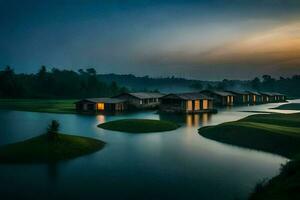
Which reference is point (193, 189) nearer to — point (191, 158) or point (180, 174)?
point (180, 174)

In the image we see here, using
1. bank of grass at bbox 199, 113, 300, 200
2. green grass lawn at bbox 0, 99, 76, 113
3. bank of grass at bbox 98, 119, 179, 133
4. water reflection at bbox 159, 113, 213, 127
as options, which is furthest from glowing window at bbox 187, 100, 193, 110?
bank of grass at bbox 199, 113, 300, 200

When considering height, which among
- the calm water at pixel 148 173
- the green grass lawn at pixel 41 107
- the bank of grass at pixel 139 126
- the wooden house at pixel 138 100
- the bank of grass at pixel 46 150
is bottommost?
the calm water at pixel 148 173

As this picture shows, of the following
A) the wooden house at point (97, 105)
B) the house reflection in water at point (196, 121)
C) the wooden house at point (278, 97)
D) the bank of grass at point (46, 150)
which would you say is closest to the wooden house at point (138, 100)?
the wooden house at point (97, 105)

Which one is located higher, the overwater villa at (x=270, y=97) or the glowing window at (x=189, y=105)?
the overwater villa at (x=270, y=97)

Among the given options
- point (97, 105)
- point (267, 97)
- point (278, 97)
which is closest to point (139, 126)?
point (97, 105)

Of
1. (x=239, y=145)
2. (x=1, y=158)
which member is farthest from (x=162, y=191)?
(x=239, y=145)

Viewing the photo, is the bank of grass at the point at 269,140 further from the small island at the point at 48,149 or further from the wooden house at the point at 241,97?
the wooden house at the point at 241,97

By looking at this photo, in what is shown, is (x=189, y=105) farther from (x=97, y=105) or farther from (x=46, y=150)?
(x=46, y=150)
